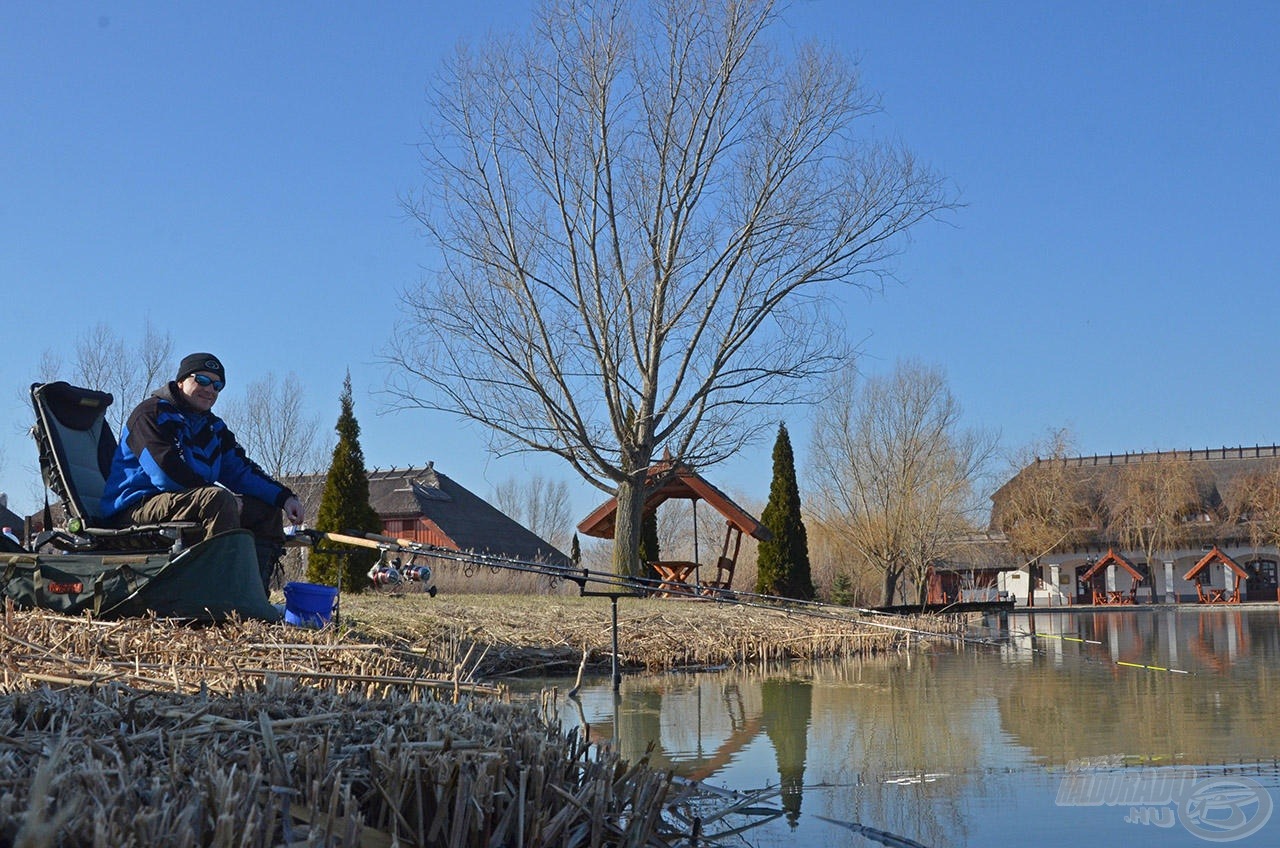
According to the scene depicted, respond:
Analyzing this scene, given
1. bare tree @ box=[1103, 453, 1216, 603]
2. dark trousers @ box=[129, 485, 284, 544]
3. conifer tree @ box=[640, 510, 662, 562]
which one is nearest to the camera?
dark trousers @ box=[129, 485, 284, 544]

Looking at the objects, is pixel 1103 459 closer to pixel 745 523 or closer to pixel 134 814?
pixel 745 523

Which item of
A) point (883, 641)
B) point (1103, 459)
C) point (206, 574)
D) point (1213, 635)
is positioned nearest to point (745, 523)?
point (1213, 635)

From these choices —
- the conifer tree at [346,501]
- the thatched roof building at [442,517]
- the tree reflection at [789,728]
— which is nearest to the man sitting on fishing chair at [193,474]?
the tree reflection at [789,728]

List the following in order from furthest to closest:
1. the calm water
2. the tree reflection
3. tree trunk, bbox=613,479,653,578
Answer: tree trunk, bbox=613,479,653,578, the tree reflection, the calm water

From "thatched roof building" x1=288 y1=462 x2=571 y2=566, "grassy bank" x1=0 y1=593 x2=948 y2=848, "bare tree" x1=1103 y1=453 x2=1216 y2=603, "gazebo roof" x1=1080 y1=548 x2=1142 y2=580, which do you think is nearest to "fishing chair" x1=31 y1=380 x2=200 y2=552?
"grassy bank" x1=0 y1=593 x2=948 y2=848

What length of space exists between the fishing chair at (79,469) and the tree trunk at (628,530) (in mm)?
13341

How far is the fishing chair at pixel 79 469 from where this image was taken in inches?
256

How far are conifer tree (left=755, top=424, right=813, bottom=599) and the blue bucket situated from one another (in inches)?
954

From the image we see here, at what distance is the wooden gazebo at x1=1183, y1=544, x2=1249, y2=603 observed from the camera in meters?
48.7

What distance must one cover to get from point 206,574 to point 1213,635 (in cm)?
1662

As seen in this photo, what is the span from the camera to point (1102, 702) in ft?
24.0

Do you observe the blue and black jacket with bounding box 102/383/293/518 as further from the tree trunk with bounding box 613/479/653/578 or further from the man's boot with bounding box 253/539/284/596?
the tree trunk with bounding box 613/479/653/578

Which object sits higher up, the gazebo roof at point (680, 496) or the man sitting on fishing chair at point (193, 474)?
the gazebo roof at point (680, 496)

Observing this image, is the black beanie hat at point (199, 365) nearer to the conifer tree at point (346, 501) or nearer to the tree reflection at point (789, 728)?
the tree reflection at point (789, 728)
